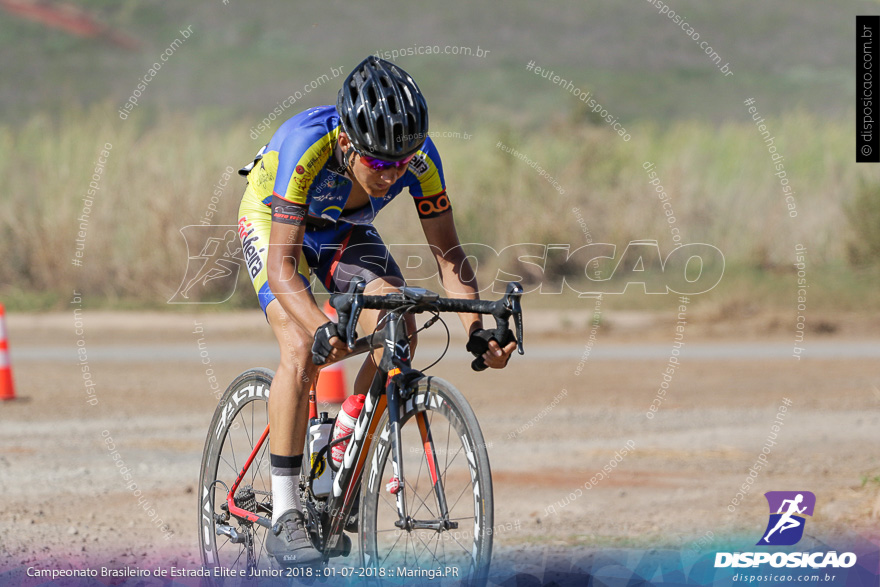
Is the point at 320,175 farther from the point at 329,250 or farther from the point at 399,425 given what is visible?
the point at 399,425

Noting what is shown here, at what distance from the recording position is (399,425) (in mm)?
3699

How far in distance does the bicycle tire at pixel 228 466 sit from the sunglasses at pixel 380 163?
1150 millimetres

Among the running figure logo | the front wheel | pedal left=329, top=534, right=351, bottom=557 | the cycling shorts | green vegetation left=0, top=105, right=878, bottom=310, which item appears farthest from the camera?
green vegetation left=0, top=105, right=878, bottom=310

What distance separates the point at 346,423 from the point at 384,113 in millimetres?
1199

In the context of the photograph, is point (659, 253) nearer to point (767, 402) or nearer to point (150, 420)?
point (767, 402)

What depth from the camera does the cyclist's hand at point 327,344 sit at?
357 centimetres

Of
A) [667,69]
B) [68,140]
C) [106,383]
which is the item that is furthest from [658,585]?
[667,69]

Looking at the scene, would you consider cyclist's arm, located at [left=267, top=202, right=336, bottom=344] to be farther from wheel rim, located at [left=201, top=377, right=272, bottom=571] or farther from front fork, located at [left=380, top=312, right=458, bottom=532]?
wheel rim, located at [left=201, top=377, right=272, bottom=571]

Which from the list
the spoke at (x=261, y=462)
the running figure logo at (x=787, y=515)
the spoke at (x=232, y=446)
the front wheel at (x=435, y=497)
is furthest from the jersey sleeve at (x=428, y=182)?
the running figure logo at (x=787, y=515)

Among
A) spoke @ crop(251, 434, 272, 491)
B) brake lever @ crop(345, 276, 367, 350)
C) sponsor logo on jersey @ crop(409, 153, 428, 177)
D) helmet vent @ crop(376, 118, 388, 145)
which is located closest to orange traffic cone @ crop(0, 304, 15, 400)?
spoke @ crop(251, 434, 272, 491)

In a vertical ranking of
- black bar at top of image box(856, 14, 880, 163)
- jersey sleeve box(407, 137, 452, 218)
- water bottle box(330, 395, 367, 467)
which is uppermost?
black bar at top of image box(856, 14, 880, 163)

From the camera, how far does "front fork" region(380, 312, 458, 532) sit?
3.58 meters

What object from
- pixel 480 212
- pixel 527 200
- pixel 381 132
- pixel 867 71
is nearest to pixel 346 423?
pixel 381 132

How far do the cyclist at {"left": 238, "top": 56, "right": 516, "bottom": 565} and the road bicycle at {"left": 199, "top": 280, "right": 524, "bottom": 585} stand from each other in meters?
0.11
